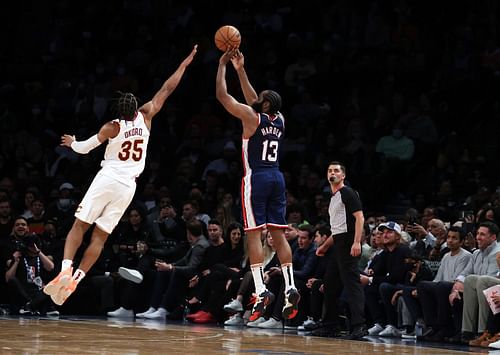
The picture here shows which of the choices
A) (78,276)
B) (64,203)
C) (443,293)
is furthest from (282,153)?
(78,276)

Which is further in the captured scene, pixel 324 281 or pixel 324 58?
pixel 324 58

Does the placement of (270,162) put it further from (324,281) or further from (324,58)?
(324,58)

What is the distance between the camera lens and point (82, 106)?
734 inches

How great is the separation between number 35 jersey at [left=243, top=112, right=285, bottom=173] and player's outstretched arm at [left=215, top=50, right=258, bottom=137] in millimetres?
73

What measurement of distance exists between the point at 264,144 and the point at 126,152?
51.8 inches

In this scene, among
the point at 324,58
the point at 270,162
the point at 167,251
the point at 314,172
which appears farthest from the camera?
the point at 324,58

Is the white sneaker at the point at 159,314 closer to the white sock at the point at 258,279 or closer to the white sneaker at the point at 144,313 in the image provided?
the white sneaker at the point at 144,313

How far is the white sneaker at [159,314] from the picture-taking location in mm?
13656

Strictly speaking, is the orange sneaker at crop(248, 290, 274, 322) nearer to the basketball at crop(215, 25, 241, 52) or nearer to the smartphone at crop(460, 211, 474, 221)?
the basketball at crop(215, 25, 241, 52)

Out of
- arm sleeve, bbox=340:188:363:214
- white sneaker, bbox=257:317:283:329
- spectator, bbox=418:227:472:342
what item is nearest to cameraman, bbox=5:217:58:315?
white sneaker, bbox=257:317:283:329

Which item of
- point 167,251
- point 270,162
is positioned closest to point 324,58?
point 167,251

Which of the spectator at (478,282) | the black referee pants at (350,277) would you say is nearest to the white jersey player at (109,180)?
the black referee pants at (350,277)

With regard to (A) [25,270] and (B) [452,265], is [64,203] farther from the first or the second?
(B) [452,265]

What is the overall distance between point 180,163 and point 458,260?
21.8ft
